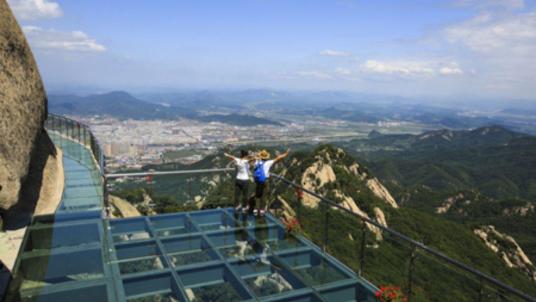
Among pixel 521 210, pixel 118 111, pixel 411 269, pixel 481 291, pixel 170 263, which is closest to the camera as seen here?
pixel 481 291

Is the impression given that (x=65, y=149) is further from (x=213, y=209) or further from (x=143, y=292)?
(x=143, y=292)

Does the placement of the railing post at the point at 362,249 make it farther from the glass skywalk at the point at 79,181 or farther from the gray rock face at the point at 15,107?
the glass skywalk at the point at 79,181

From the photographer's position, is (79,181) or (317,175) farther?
(317,175)

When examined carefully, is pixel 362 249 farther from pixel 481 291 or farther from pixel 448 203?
pixel 448 203

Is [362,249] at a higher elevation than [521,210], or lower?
higher

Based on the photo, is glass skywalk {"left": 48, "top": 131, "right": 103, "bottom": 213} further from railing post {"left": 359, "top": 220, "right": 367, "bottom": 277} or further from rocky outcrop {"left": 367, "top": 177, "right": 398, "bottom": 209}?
rocky outcrop {"left": 367, "top": 177, "right": 398, "bottom": 209}

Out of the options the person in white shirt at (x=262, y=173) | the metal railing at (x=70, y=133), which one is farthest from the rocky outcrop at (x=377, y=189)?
the person in white shirt at (x=262, y=173)

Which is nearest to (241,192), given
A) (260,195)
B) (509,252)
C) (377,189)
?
(260,195)

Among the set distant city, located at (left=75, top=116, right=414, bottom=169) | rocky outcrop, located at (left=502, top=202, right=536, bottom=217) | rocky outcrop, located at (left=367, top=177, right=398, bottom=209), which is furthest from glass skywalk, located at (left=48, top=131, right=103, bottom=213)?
rocky outcrop, located at (left=502, top=202, right=536, bottom=217)
